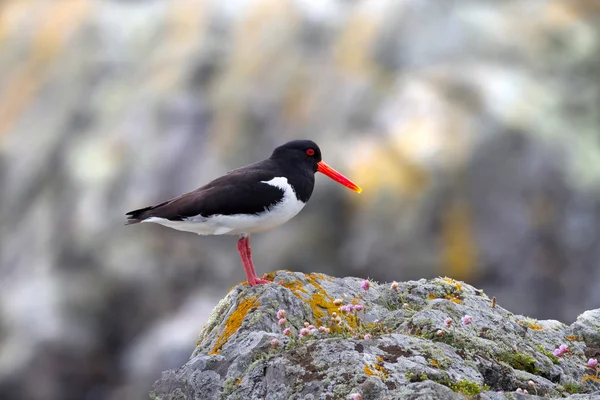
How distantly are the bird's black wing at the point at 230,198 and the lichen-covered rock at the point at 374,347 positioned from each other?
909mm

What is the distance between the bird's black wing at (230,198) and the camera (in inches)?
315

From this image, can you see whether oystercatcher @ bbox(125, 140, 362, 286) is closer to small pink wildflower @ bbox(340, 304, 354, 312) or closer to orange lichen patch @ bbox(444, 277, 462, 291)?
small pink wildflower @ bbox(340, 304, 354, 312)

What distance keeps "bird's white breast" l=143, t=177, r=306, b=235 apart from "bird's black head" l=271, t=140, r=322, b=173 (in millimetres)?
456

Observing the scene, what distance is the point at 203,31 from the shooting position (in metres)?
26.5

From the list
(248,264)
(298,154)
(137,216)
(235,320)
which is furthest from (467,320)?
(137,216)

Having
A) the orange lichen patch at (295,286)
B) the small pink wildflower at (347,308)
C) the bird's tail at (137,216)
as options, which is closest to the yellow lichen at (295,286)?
the orange lichen patch at (295,286)

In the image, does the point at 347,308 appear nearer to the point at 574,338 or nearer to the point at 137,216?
the point at 574,338

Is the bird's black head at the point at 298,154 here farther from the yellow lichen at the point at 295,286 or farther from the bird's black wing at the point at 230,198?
the yellow lichen at the point at 295,286

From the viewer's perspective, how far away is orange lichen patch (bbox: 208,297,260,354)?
636cm

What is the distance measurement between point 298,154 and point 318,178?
40.6ft

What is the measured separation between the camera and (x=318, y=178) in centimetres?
2119

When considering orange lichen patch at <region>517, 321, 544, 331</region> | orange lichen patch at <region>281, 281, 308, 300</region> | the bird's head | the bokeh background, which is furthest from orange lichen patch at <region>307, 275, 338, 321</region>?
the bokeh background

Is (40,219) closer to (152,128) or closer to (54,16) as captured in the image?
(152,128)

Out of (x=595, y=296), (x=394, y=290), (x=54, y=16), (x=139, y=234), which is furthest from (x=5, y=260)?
(x=394, y=290)
